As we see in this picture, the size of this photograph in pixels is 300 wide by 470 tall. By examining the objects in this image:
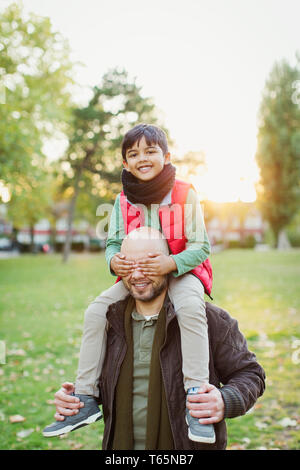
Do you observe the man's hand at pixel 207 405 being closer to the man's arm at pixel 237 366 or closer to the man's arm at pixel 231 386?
the man's arm at pixel 231 386

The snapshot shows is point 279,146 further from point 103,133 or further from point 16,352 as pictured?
point 16,352

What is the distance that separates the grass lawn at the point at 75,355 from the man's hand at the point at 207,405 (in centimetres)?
295

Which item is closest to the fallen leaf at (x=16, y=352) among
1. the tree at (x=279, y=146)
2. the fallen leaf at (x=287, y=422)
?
the fallen leaf at (x=287, y=422)

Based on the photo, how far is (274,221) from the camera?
1791 inches

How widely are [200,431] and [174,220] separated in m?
1.11

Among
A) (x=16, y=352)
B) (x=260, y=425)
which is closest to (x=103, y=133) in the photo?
(x=16, y=352)

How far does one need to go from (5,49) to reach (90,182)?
35.6 feet

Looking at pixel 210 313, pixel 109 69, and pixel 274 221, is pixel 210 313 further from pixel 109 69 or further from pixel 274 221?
pixel 274 221

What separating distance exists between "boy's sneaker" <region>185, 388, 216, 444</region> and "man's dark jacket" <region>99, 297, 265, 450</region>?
0.10 m

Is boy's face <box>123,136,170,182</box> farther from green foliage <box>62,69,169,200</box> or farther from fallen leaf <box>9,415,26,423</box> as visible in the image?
green foliage <box>62,69,169,200</box>

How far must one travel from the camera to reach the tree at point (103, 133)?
2047 centimetres

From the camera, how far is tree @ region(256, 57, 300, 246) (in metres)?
42.0

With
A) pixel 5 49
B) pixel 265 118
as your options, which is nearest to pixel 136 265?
pixel 5 49

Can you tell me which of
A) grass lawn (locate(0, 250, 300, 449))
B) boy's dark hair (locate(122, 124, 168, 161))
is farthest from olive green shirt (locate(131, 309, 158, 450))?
grass lawn (locate(0, 250, 300, 449))
